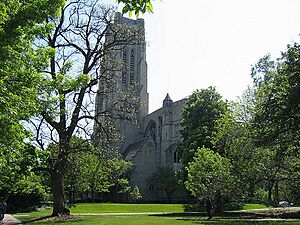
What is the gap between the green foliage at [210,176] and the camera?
22.8m

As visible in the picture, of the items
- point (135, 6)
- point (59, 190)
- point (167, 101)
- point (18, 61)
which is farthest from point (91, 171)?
point (135, 6)

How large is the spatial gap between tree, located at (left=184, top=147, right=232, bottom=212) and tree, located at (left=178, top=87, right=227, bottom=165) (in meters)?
8.86

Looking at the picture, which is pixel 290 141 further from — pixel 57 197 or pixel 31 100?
pixel 57 197

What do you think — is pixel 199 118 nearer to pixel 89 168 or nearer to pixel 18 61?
pixel 89 168

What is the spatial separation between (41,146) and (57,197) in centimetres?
360

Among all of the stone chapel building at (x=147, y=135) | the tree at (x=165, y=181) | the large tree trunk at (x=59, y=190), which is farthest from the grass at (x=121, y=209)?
the stone chapel building at (x=147, y=135)

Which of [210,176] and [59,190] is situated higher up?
[210,176]

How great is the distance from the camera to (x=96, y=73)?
23.9 metres

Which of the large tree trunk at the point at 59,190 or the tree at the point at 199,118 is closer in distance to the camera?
the large tree trunk at the point at 59,190

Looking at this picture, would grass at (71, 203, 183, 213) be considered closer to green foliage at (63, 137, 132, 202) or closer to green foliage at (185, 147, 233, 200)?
green foliage at (63, 137, 132, 202)

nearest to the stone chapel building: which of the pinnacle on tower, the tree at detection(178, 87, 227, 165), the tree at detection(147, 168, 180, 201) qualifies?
the pinnacle on tower

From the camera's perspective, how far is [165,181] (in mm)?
63688

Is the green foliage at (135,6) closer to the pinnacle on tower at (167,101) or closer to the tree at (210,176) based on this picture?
the tree at (210,176)

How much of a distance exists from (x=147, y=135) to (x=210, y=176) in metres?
55.2
